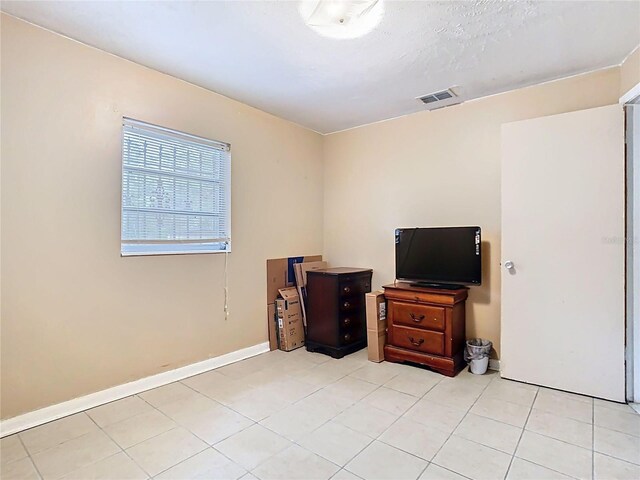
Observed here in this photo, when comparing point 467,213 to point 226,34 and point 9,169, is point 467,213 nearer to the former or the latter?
point 226,34

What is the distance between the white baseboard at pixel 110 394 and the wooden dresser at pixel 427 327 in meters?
1.47

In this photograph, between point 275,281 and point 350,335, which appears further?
point 275,281

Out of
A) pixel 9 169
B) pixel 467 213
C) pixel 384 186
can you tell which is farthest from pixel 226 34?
pixel 467 213

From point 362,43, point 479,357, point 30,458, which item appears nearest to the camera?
point 30,458

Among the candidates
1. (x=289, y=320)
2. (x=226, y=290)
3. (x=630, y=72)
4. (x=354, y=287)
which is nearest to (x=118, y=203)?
(x=226, y=290)

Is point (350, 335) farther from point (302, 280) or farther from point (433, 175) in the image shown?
point (433, 175)

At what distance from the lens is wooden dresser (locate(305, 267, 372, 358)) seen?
3.50 metres

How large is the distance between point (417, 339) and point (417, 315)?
0.71 feet

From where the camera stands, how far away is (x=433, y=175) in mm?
3566

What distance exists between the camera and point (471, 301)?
3.31 metres

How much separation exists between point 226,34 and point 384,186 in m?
2.26

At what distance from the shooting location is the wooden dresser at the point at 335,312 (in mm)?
3498

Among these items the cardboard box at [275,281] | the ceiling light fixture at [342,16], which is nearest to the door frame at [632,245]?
the ceiling light fixture at [342,16]

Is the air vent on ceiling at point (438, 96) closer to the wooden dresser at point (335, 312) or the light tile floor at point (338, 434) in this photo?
the wooden dresser at point (335, 312)
